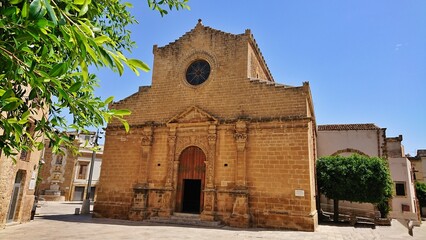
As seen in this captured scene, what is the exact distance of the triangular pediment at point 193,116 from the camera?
45.5ft

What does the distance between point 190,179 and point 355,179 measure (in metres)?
8.56

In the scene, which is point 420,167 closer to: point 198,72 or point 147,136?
point 198,72

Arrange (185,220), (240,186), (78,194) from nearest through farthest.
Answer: (240,186)
(185,220)
(78,194)

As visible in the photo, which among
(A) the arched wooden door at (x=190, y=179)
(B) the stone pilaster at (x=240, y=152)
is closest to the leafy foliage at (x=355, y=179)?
(B) the stone pilaster at (x=240, y=152)

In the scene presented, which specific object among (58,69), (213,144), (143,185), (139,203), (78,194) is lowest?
(78,194)

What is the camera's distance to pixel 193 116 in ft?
46.6

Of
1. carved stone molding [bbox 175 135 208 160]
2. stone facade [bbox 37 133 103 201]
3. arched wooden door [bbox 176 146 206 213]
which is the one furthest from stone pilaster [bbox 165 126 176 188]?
stone facade [bbox 37 133 103 201]

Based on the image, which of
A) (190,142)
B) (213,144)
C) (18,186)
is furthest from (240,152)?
(18,186)

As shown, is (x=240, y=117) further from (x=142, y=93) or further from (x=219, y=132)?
(x=142, y=93)

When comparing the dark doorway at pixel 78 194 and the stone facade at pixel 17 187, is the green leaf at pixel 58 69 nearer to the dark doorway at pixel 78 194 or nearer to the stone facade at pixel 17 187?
the stone facade at pixel 17 187

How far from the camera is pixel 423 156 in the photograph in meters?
33.8

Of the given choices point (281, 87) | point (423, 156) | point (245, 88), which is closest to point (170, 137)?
point (245, 88)

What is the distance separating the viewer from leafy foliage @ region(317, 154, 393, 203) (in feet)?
47.3

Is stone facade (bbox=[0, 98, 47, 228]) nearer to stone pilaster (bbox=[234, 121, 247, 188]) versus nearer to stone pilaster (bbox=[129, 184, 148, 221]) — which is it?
stone pilaster (bbox=[129, 184, 148, 221])
